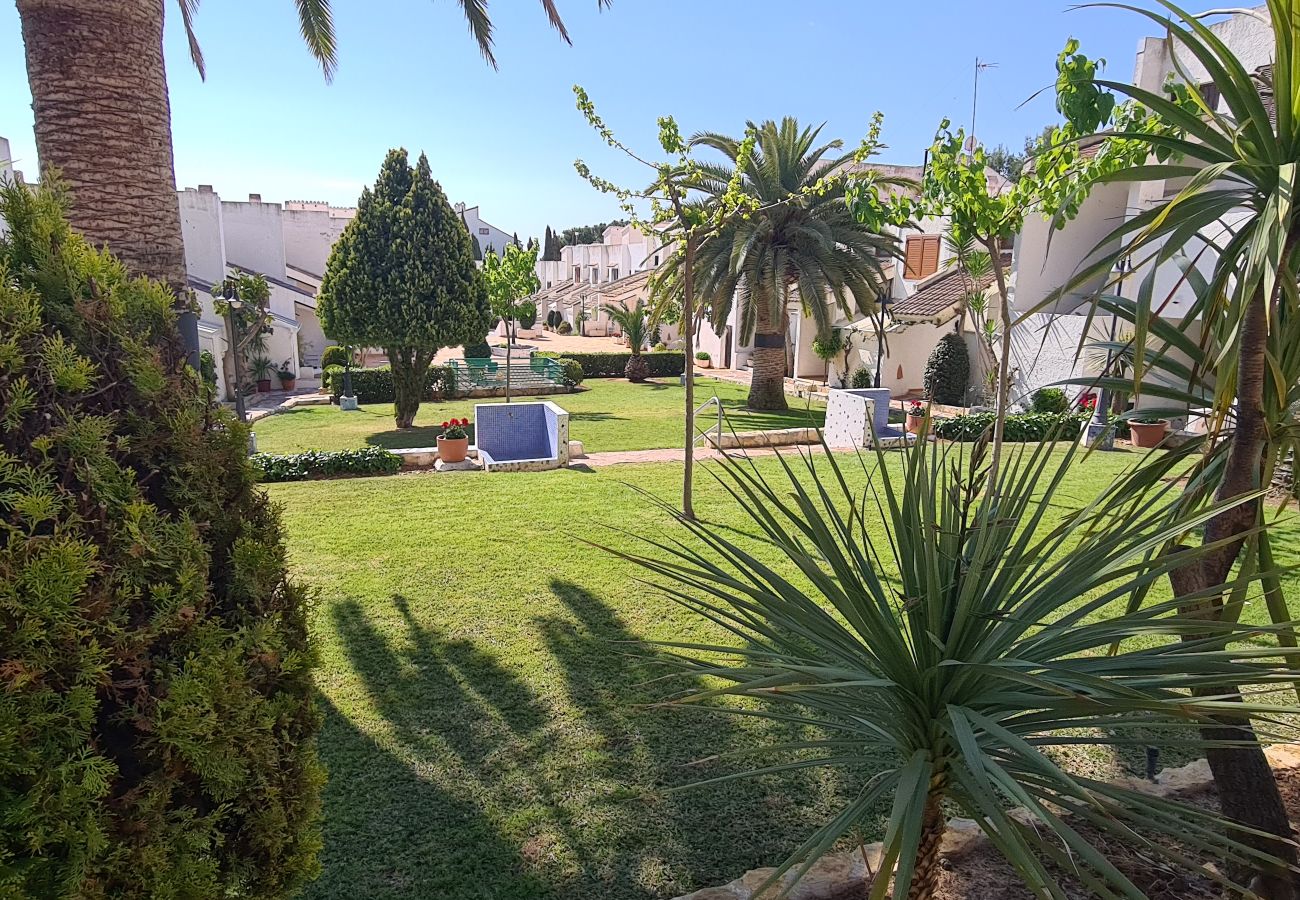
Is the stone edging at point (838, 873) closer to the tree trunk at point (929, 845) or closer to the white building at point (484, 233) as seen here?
the tree trunk at point (929, 845)

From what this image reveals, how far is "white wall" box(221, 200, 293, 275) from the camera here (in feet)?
109

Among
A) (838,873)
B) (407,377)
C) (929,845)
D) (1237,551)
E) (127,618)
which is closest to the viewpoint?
(127,618)

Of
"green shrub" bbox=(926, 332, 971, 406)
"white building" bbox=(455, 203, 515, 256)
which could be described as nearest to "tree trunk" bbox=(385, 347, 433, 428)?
"green shrub" bbox=(926, 332, 971, 406)

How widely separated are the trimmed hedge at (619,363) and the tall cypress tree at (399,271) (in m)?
15.1

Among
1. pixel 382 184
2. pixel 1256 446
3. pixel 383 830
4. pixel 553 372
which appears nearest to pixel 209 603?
pixel 383 830

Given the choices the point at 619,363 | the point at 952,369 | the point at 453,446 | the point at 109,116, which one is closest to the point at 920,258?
the point at 952,369

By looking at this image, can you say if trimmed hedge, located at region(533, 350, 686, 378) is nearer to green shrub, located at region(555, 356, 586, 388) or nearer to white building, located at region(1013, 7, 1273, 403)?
green shrub, located at region(555, 356, 586, 388)

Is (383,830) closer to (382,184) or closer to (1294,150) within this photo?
(1294,150)

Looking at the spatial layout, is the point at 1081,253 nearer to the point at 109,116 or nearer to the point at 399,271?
the point at 399,271

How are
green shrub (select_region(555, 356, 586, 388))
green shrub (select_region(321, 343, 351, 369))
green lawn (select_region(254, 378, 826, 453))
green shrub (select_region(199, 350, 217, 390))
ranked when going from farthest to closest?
green shrub (select_region(321, 343, 351, 369)) → green shrub (select_region(555, 356, 586, 388)) → green lawn (select_region(254, 378, 826, 453)) → green shrub (select_region(199, 350, 217, 390))

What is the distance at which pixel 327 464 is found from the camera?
12.3 meters

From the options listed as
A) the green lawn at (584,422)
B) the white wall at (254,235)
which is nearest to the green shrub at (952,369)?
the green lawn at (584,422)

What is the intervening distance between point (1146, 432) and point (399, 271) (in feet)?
54.0

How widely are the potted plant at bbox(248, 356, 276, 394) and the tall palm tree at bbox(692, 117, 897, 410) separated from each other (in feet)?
54.9
